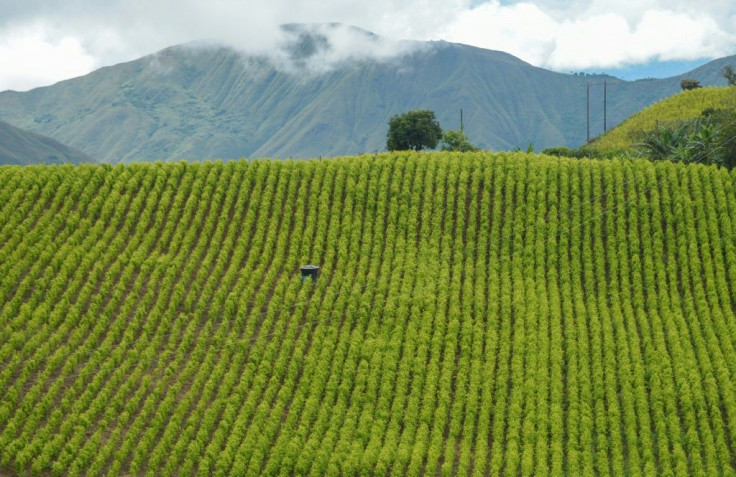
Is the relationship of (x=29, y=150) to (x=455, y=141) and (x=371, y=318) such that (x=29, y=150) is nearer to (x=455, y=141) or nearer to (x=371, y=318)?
(x=455, y=141)

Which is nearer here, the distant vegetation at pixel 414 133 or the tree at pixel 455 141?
the tree at pixel 455 141

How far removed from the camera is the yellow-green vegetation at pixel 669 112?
51.4m

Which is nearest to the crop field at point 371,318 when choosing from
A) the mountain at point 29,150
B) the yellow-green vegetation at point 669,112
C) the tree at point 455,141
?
the tree at point 455,141

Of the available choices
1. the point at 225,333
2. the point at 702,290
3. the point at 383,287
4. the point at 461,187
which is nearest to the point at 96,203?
the point at 225,333

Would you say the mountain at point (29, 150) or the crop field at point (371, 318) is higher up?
the mountain at point (29, 150)

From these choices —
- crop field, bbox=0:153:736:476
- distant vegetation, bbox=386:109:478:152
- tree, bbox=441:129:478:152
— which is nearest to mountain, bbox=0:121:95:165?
distant vegetation, bbox=386:109:478:152

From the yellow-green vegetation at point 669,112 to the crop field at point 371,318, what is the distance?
20.3 metres

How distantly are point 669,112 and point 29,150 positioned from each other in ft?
454

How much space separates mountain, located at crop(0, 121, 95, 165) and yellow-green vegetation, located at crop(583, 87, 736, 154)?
118529 mm

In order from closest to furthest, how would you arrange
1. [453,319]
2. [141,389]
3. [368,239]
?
[141,389] < [453,319] < [368,239]

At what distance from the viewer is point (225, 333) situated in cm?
2473

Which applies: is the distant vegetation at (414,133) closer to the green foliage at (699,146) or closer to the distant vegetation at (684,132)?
the distant vegetation at (684,132)

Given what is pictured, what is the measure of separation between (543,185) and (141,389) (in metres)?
17.4

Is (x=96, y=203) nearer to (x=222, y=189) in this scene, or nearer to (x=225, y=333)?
(x=222, y=189)
